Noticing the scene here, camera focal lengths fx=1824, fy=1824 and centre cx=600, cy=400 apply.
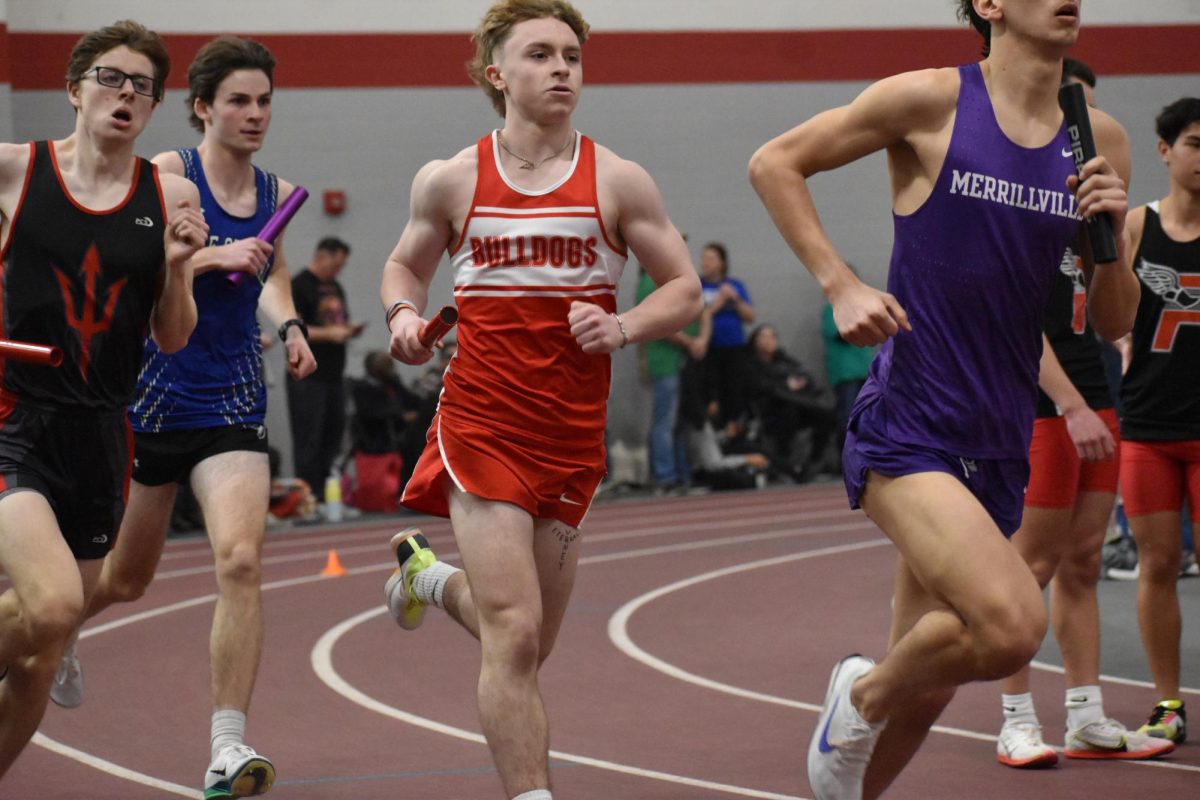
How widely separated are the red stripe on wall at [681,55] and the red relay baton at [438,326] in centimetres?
1325

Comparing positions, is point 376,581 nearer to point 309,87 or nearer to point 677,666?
point 677,666

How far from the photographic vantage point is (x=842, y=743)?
16.4ft

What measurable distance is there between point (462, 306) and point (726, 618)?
5.31 m

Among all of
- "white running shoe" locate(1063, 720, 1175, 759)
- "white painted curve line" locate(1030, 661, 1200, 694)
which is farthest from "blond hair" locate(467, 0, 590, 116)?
"white painted curve line" locate(1030, 661, 1200, 694)

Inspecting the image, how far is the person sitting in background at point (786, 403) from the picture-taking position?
A: 60.9 ft

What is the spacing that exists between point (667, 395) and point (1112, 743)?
1127 centimetres

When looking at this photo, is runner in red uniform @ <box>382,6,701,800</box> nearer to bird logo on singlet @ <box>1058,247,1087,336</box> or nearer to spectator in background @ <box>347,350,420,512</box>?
bird logo on singlet @ <box>1058,247,1087,336</box>

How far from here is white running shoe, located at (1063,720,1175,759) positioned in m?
6.57

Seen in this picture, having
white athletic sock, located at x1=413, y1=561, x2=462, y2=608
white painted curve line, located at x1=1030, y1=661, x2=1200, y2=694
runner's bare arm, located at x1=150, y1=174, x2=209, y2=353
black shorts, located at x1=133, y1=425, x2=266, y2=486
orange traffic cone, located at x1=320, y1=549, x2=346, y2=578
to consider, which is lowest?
orange traffic cone, located at x1=320, y1=549, x2=346, y2=578

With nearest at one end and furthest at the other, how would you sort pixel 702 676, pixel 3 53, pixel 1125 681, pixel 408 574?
pixel 408 574 → pixel 1125 681 → pixel 702 676 → pixel 3 53

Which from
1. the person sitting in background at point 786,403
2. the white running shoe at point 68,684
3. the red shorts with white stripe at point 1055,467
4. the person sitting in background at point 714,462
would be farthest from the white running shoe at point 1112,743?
the person sitting in background at point 786,403

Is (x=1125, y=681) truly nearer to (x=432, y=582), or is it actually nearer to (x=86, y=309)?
(x=432, y=582)

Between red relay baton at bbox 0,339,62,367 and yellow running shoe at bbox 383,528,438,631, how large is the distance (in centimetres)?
162

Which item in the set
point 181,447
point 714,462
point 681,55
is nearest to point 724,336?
point 714,462
